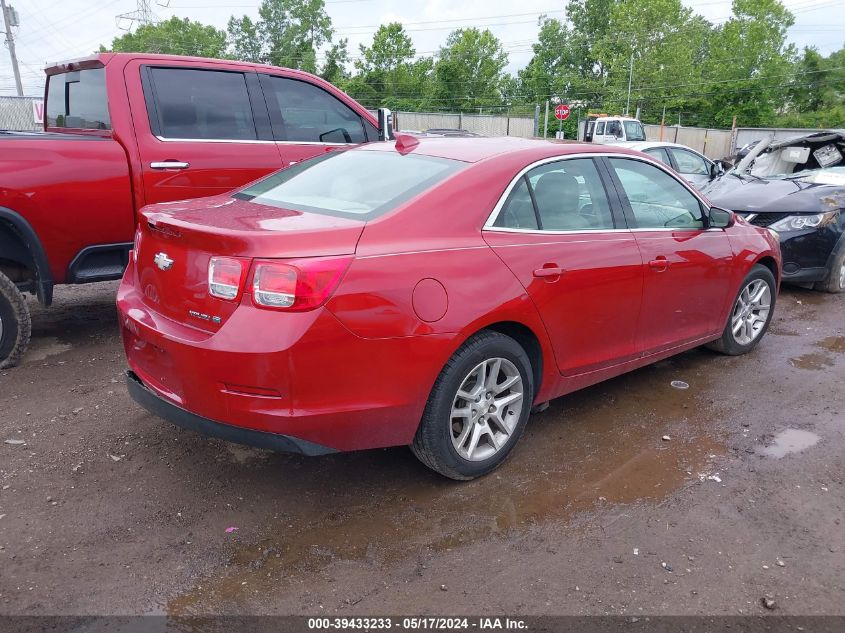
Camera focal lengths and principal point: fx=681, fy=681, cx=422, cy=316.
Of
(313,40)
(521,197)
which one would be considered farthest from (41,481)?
(313,40)

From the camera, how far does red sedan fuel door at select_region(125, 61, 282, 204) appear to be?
500 cm

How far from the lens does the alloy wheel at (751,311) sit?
203 inches

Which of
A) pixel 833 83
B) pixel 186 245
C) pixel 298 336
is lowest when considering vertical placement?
pixel 298 336

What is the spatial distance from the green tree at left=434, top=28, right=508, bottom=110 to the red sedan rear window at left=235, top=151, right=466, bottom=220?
203 feet

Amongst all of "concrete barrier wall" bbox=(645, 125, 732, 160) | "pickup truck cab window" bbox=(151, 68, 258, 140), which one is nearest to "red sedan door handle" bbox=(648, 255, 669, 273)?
"pickup truck cab window" bbox=(151, 68, 258, 140)

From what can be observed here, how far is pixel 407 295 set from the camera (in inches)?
113

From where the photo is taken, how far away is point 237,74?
555cm

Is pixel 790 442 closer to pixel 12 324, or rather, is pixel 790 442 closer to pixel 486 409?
pixel 486 409

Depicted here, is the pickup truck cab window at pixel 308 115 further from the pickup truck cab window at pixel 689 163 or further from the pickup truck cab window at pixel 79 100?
the pickup truck cab window at pixel 689 163

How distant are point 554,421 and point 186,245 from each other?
239 centimetres

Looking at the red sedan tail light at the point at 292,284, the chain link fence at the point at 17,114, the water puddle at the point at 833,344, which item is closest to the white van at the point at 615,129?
the chain link fence at the point at 17,114

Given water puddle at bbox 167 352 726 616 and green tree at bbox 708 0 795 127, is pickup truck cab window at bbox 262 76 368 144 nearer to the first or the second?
water puddle at bbox 167 352 726 616

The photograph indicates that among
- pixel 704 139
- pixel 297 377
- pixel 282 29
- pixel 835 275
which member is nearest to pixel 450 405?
pixel 297 377

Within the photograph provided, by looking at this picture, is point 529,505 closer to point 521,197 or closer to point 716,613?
point 716,613
